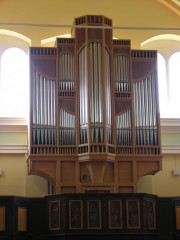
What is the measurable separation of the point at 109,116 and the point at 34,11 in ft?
13.8

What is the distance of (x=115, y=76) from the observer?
16.5 meters

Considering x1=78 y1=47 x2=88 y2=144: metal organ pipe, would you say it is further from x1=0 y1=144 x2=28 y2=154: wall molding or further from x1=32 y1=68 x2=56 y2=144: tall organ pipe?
x1=0 y1=144 x2=28 y2=154: wall molding

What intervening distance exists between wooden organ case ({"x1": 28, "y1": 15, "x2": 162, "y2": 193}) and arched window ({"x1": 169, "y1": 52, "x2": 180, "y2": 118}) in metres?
1.53

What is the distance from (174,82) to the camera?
18203 mm

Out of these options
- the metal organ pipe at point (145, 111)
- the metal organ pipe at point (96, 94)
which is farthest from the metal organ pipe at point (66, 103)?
Result: the metal organ pipe at point (145, 111)

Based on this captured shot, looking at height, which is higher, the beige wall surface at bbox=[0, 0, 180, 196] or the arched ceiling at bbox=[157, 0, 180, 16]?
the arched ceiling at bbox=[157, 0, 180, 16]

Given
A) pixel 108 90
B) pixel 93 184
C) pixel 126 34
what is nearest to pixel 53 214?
pixel 93 184

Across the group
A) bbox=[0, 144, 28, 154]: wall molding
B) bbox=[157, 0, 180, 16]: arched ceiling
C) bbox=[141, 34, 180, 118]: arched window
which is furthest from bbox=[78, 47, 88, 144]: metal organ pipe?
bbox=[157, 0, 180, 16]: arched ceiling

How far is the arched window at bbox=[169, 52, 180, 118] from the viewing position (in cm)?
1797

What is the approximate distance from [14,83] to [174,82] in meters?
4.84

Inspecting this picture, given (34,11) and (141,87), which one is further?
(34,11)

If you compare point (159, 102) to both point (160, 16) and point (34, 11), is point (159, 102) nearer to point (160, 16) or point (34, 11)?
point (160, 16)

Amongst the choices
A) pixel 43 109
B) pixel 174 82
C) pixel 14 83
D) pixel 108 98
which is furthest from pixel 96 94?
pixel 174 82

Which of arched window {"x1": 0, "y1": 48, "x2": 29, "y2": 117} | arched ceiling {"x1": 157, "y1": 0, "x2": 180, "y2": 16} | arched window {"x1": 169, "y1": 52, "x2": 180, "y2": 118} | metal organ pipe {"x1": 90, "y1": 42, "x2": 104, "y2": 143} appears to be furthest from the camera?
Answer: arched ceiling {"x1": 157, "y1": 0, "x2": 180, "y2": 16}
